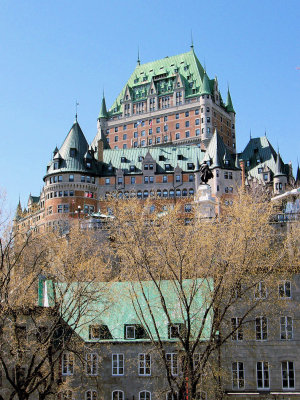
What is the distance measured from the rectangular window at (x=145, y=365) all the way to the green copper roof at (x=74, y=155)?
223 feet

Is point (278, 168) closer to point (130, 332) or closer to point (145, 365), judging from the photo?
point (130, 332)

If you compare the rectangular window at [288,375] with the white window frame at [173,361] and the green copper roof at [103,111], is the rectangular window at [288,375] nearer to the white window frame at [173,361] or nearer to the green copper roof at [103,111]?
the white window frame at [173,361]

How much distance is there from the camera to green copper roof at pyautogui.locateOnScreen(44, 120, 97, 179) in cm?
10744

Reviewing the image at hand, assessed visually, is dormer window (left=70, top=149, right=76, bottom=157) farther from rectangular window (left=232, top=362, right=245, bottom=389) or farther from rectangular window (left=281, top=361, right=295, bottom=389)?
rectangular window (left=281, top=361, right=295, bottom=389)

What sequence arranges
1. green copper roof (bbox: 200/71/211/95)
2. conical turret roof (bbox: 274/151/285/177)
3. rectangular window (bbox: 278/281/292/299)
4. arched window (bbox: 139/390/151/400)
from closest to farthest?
1. arched window (bbox: 139/390/151/400)
2. rectangular window (bbox: 278/281/292/299)
3. conical turret roof (bbox: 274/151/285/177)
4. green copper roof (bbox: 200/71/211/95)

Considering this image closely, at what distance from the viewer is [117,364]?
1641 inches

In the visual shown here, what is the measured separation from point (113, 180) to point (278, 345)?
71.1m

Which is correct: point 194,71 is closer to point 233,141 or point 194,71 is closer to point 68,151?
point 233,141

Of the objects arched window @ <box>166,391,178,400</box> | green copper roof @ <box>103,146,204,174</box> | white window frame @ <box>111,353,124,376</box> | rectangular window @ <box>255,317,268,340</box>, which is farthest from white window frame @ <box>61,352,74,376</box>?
green copper roof @ <box>103,146,204,174</box>

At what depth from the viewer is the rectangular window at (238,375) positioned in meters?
40.2

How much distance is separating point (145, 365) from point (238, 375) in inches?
245

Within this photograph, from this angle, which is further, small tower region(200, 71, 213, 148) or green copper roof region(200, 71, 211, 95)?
green copper roof region(200, 71, 211, 95)

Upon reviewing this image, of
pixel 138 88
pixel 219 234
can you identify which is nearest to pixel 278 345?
pixel 219 234

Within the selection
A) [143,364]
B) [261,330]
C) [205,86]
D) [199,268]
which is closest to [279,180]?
[205,86]
